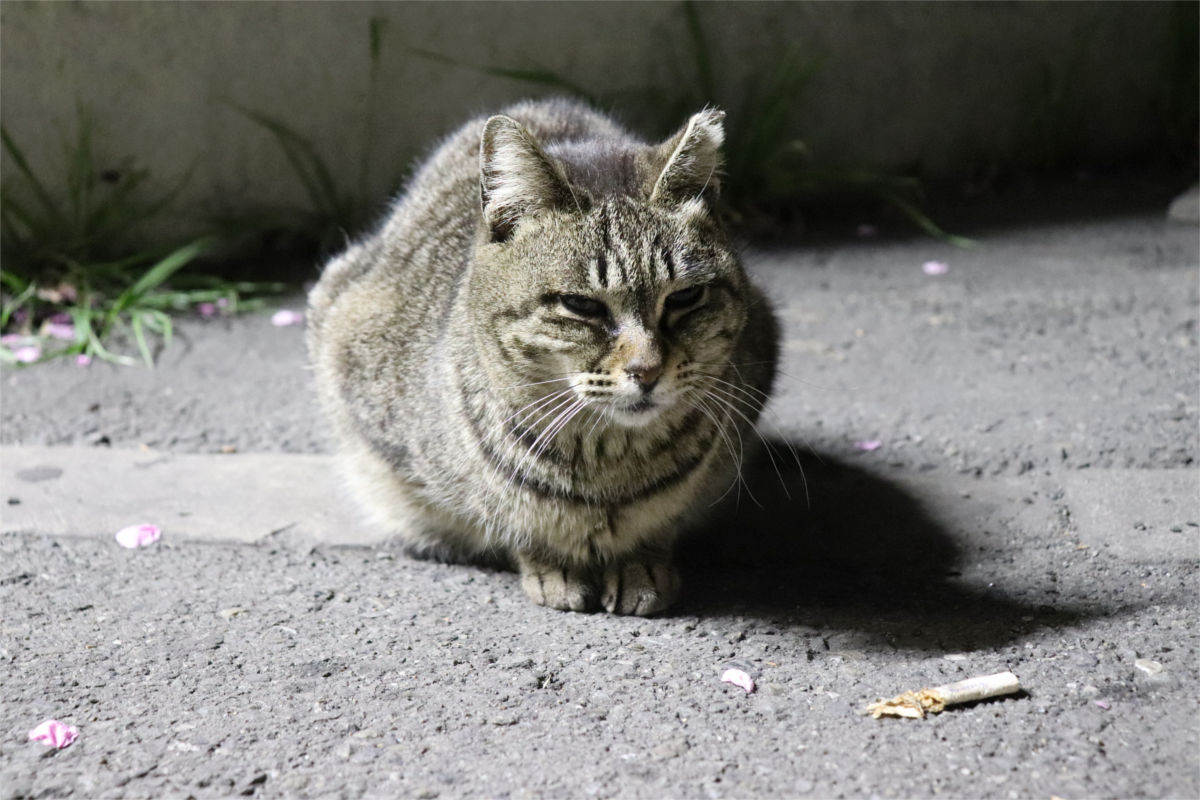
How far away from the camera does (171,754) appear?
7.06 feet

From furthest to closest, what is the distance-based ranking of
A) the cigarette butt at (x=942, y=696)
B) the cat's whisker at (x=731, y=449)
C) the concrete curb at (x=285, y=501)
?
the concrete curb at (x=285, y=501), the cat's whisker at (x=731, y=449), the cigarette butt at (x=942, y=696)

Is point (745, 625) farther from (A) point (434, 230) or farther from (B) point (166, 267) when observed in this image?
(B) point (166, 267)

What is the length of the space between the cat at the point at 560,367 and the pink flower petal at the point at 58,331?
158 cm

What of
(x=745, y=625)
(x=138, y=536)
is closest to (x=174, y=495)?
(x=138, y=536)

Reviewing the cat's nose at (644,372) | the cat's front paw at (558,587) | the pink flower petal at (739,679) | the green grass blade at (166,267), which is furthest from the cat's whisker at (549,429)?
the green grass blade at (166,267)

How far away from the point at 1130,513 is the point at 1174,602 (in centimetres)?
44

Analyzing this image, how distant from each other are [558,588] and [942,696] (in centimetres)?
90

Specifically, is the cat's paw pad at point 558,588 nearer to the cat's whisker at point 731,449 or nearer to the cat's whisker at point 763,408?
the cat's whisker at point 731,449

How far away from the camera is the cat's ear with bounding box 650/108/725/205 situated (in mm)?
2480

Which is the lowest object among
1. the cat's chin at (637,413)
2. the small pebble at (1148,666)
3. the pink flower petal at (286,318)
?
the pink flower petal at (286,318)

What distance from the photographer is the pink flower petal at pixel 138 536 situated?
3020 millimetres

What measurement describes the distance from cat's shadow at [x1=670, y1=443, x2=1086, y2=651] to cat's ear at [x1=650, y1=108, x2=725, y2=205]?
93 centimetres

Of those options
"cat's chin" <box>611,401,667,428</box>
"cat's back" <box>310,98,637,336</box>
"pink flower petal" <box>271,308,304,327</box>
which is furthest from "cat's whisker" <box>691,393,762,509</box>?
"pink flower petal" <box>271,308,304,327</box>

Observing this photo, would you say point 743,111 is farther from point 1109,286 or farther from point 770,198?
point 1109,286
